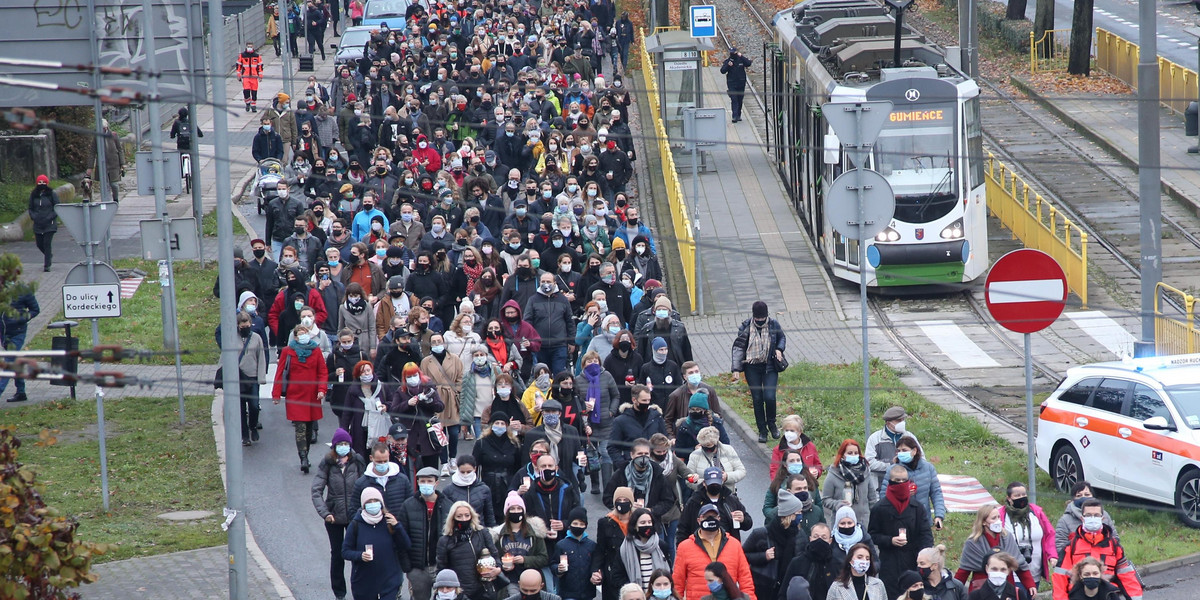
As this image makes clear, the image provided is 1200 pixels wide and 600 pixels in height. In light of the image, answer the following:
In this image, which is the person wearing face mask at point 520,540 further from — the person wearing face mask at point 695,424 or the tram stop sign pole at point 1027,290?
the tram stop sign pole at point 1027,290

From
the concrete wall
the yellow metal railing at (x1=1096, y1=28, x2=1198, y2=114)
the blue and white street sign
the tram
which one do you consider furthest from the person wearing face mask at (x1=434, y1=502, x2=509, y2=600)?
the yellow metal railing at (x1=1096, y1=28, x2=1198, y2=114)

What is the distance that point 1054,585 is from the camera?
453 inches

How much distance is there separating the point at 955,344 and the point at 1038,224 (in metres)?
4.44

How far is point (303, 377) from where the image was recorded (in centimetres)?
1667

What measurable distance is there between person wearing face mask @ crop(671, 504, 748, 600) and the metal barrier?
12218 mm

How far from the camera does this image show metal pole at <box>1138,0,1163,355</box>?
16984 millimetres

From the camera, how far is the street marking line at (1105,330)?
2069cm

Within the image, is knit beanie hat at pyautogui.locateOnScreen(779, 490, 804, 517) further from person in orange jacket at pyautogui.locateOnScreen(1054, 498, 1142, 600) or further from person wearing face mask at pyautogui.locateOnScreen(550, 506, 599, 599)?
person in orange jacket at pyautogui.locateOnScreen(1054, 498, 1142, 600)

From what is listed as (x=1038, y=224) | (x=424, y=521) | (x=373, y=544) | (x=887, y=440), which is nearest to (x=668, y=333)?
(x=887, y=440)

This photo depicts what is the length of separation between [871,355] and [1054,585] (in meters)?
9.47

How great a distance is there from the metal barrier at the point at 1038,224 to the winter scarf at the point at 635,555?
482 inches

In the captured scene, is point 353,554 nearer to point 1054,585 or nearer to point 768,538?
point 768,538

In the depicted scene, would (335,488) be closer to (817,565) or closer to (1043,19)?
(817,565)

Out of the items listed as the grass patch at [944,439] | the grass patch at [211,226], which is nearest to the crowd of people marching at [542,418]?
the grass patch at [944,439]
